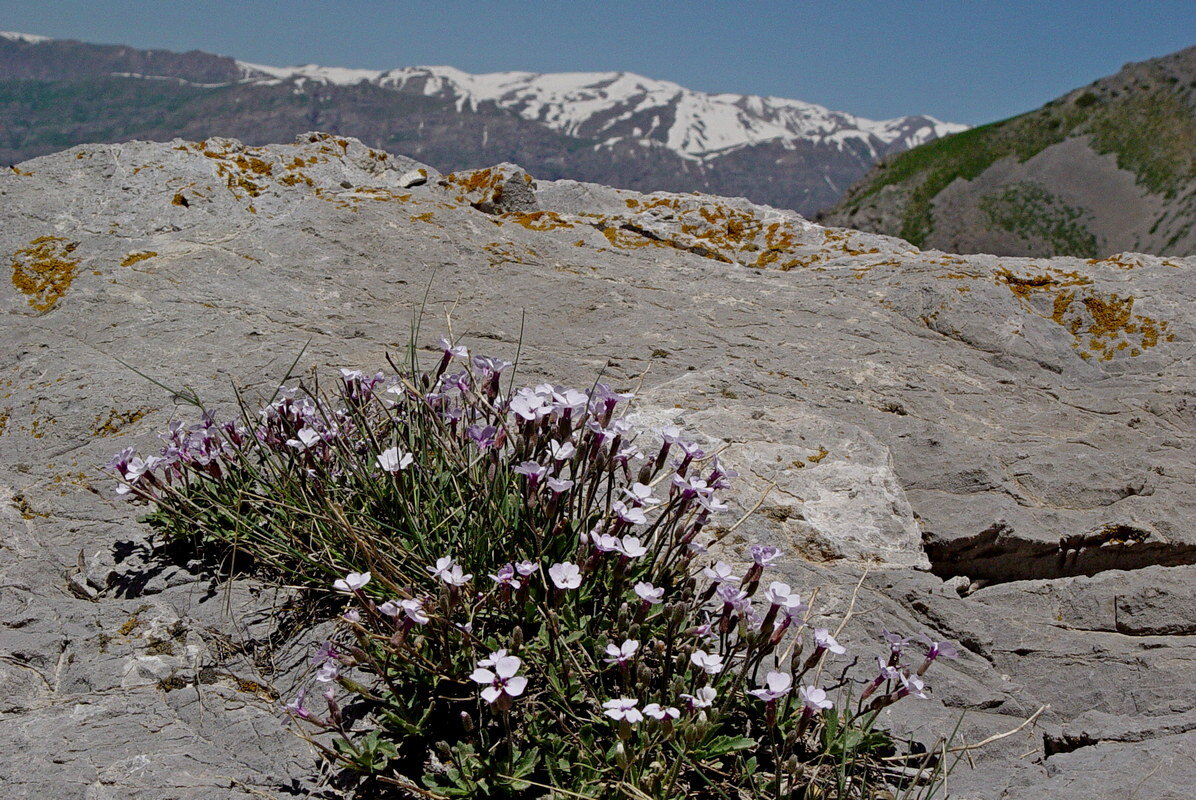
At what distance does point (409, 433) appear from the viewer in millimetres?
3279

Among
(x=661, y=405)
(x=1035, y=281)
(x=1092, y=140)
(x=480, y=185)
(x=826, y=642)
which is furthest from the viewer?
(x=1092, y=140)

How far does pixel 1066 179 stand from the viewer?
3172 inches

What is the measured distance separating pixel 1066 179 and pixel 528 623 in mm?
95193

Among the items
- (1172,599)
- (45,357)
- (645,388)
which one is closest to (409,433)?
(645,388)

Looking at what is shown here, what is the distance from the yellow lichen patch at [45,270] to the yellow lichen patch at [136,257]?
0.30 meters

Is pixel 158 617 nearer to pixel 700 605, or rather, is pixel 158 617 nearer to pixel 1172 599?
pixel 700 605

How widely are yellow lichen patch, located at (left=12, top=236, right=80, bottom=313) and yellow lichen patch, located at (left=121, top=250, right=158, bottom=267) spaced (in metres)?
0.30

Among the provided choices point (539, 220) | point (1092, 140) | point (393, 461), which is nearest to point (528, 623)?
Result: point (393, 461)

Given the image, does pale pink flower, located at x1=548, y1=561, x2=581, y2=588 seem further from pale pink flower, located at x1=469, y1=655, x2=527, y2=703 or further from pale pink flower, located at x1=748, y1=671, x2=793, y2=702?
pale pink flower, located at x1=748, y1=671, x2=793, y2=702

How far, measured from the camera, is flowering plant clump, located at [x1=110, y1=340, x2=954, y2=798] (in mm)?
2334

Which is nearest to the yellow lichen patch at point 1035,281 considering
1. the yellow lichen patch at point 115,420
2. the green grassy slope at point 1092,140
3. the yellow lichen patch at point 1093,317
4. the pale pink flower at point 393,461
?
the yellow lichen patch at point 1093,317

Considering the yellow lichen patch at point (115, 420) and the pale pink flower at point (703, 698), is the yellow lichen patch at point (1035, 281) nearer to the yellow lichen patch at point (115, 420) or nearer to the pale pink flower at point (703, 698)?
the pale pink flower at point (703, 698)

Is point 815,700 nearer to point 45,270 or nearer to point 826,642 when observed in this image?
point 826,642

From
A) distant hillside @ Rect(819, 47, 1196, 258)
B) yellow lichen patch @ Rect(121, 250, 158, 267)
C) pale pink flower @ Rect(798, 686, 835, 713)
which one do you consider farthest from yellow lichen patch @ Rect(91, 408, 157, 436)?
distant hillside @ Rect(819, 47, 1196, 258)
